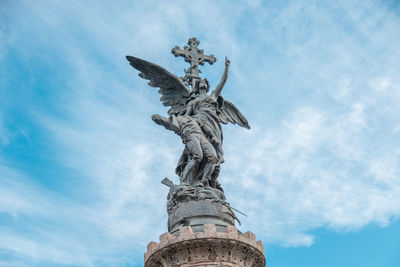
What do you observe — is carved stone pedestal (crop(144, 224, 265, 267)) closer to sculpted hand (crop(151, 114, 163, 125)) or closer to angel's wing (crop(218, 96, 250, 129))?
sculpted hand (crop(151, 114, 163, 125))

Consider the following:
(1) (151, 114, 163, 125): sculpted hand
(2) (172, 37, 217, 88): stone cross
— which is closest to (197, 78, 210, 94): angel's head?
(2) (172, 37, 217, 88): stone cross

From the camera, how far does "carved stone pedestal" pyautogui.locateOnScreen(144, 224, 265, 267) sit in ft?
23.8

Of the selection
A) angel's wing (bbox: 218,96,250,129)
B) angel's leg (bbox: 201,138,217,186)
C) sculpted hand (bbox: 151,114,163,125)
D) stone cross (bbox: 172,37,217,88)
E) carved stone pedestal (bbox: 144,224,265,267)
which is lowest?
carved stone pedestal (bbox: 144,224,265,267)

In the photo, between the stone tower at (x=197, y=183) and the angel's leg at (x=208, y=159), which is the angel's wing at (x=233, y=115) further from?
the angel's leg at (x=208, y=159)

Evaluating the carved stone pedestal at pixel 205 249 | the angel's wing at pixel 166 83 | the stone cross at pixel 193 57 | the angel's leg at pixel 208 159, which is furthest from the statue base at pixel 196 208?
the stone cross at pixel 193 57

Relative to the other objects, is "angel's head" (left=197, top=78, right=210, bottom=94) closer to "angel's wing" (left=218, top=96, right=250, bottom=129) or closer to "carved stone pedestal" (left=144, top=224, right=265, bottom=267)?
"angel's wing" (left=218, top=96, right=250, bottom=129)

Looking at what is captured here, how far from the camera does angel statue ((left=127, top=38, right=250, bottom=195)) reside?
9.45 metres

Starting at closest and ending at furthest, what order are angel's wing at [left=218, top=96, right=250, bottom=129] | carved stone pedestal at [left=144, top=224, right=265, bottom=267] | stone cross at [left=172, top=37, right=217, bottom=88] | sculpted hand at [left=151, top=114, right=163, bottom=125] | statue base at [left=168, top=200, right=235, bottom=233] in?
carved stone pedestal at [left=144, top=224, right=265, bottom=267] < statue base at [left=168, top=200, right=235, bottom=233] < sculpted hand at [left=151, top=114, right=163, bottom=125] < angel's wing at [left=218, top=96, right=250, bottom=129] < stone cross at [left=172, top=37, right=217, bottom=88]

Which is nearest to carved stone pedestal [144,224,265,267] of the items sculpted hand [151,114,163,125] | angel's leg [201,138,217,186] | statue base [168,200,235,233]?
statue base [168,200,235,233]

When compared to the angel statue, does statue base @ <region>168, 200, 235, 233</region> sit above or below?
below

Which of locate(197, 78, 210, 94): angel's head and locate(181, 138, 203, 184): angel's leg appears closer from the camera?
locate(181, 138, 203, 184): angel's leg

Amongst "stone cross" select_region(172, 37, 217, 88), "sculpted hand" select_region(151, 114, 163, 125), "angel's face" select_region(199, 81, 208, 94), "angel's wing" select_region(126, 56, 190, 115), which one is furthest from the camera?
"stone cross" select_region(172, 37, 217, 88)

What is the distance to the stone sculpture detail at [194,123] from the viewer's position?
28.5 feet

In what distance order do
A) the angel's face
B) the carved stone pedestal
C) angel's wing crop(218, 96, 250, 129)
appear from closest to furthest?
the carved stone pedestal
the angel's face
angel's wing crop(218, 96, 250, 129)
